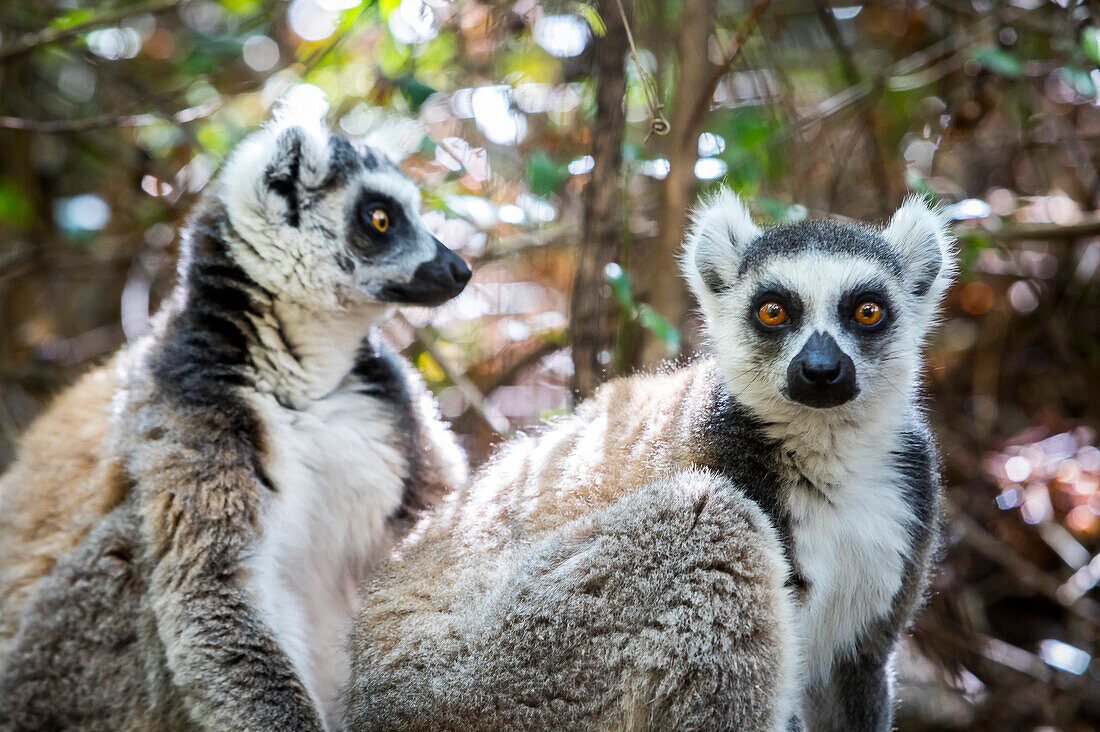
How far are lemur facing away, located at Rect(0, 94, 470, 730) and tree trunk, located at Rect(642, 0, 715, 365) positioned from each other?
1201 mm

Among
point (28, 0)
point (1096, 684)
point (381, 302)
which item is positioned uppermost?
point (28, 0)

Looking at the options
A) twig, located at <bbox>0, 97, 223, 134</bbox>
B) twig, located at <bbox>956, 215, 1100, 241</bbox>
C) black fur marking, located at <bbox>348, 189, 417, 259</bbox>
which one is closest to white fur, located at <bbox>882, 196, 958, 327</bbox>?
twig, located at <bbox>956, 215, 1100, 241</bbox>

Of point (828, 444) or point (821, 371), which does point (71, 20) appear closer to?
point (821, 371)

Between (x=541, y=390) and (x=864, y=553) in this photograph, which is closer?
(x=864, y=553)

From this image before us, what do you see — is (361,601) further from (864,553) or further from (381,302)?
(864,553)

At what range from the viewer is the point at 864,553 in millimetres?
3084

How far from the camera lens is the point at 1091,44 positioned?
14.1ft

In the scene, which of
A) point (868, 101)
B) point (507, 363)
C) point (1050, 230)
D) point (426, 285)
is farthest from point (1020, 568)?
point (426, 285)

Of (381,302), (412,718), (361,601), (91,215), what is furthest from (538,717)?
(91,215)

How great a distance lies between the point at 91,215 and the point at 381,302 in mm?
3489

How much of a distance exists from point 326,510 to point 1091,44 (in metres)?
4.01

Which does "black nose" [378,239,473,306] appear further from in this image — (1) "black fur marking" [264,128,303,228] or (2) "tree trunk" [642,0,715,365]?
(2) "tree trunk" [642,0,715,365]

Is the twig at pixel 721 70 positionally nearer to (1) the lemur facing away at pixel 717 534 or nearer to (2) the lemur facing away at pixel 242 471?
(1) the lemur facing away at pixel 717 534

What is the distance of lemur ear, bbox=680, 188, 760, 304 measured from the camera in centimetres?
368
